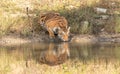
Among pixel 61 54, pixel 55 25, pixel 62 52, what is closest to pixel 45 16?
pixel 55 25

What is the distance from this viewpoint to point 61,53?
16.3 m

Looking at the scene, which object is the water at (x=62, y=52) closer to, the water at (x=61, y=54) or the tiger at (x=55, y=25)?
the water at (x=61, y=54)

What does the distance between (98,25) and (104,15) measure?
809 millimetres

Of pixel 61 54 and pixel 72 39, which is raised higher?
pixel 61 54

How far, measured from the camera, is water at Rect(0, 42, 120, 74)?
590 inches

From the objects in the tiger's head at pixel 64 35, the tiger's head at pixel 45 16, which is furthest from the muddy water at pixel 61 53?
the tiger's head at pixel 45 16

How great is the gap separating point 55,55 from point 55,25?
11.1 feet

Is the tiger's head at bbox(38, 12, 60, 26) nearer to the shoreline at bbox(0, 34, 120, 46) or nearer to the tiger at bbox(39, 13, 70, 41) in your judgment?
the tiger at bbox(39, 13, 70, 41)

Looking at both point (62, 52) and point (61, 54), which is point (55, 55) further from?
point (62, 52)

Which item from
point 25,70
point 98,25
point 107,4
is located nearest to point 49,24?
point 98,25

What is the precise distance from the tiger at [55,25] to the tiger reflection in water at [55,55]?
1.31 metres

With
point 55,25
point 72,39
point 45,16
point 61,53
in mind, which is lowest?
point 72,39

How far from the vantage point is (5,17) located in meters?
19.7

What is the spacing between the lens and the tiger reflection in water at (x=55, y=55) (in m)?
15.3
